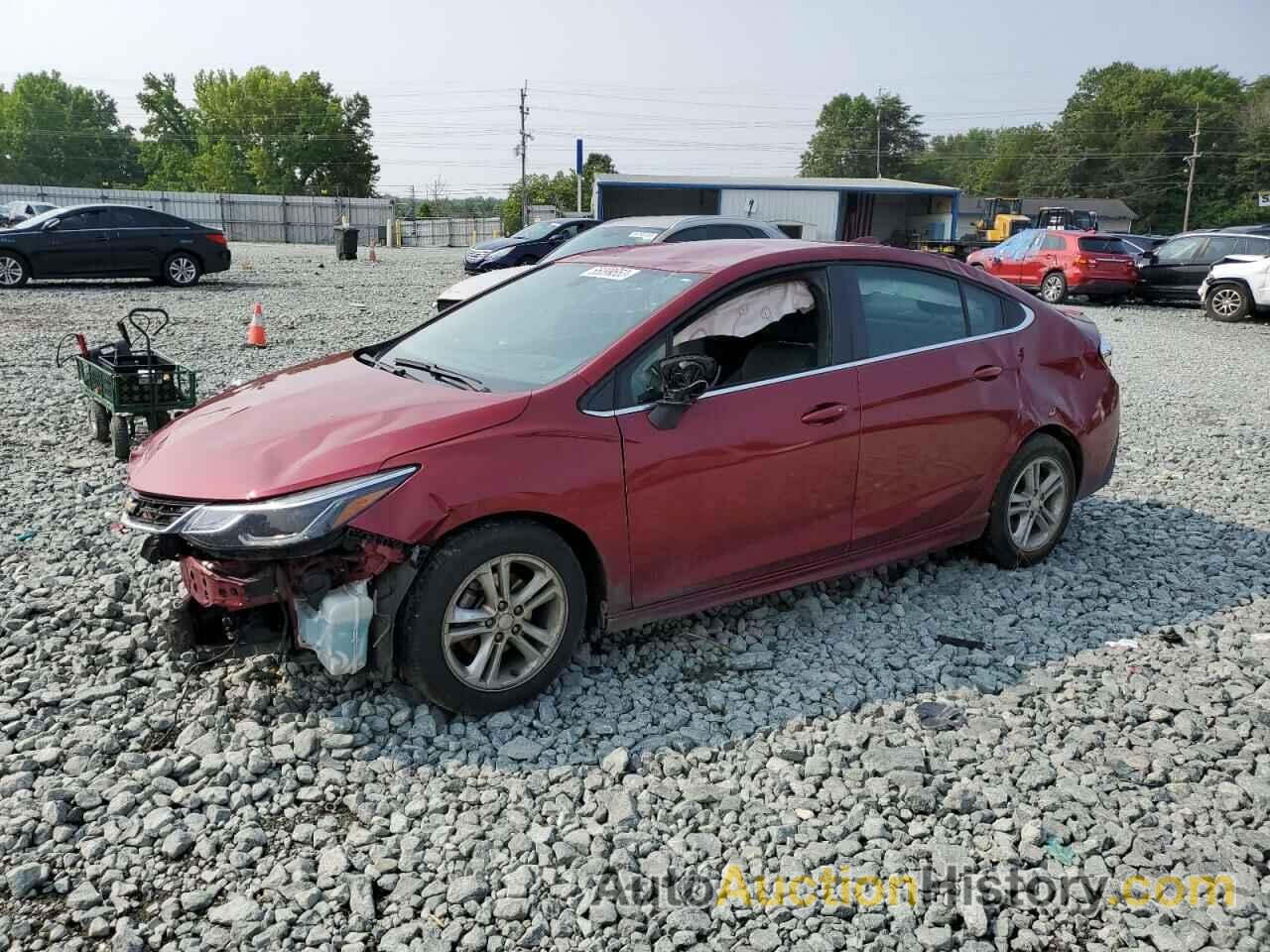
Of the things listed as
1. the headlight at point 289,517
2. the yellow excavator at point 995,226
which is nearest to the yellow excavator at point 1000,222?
the yellow excavator at point 995,226

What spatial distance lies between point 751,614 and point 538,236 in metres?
19.8

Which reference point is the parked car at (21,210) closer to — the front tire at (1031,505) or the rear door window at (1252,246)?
the rear door window at (1252,246)

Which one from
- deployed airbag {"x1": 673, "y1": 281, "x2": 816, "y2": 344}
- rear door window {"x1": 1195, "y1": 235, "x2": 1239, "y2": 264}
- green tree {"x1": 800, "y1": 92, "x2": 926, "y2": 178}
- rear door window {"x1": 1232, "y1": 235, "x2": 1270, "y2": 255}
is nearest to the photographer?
deployed airbag {"x1": 673, "y1": 281, "x2": 816, "y2": 344}

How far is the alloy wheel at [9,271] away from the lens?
1888 cm

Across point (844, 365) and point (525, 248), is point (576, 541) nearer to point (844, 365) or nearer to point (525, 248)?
point (844, 365)

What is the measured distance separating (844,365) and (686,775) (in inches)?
78.0

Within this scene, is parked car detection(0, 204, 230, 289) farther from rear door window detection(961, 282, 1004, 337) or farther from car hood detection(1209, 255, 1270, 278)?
car hood detection(1209, 255, 1270, 278)

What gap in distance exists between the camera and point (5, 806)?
3250mm

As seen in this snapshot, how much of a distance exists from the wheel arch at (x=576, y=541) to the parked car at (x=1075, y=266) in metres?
18.4

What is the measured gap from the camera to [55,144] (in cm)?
10944

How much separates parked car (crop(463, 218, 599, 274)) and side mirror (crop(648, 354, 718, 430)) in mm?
18431

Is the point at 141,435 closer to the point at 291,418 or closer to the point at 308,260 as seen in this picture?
the point at 291,418

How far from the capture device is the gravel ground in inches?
112

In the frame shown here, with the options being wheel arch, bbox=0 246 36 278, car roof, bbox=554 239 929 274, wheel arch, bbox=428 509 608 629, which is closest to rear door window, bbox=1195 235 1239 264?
car roof, bbox=554 239 929 274
